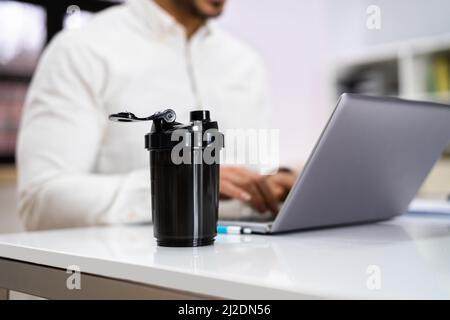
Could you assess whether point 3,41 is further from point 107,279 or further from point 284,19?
point 107,279

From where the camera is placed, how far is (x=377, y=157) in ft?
2.82

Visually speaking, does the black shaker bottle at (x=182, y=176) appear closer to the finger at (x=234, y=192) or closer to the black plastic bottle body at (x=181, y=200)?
the black plastic bottle body at (x=181, y=200)

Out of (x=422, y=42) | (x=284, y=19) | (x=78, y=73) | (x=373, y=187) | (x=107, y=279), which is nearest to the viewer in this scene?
(x=107, y=279)

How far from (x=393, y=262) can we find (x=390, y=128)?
0.30 meters

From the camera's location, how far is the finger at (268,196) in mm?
1001

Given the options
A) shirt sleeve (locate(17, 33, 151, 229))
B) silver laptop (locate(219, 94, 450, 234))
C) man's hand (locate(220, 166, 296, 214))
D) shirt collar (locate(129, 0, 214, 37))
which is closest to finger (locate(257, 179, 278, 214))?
man's hand (locate(220, 166, 296, 214))

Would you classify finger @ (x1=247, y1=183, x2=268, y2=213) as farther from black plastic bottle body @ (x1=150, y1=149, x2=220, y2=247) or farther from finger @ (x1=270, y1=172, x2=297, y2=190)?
black plastic bottle body @ (x1=150, y1=149, x2=220, y2=247)

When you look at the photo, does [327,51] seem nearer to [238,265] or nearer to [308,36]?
[308,36]

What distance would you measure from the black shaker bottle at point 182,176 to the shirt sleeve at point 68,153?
1.55ft

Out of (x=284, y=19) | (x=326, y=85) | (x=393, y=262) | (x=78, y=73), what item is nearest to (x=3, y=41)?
(x=78, y=73)

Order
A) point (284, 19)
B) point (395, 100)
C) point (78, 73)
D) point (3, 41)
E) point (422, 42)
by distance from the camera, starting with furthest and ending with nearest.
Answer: point (284, 19), point (422, 42), point (3, 41), point (78, 73), point (395, 100)

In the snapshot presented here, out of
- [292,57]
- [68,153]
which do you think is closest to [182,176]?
[68,153]

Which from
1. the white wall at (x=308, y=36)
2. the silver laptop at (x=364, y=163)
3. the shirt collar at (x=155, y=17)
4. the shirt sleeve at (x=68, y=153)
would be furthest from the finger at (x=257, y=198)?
the white wall at (x=308, y=36)

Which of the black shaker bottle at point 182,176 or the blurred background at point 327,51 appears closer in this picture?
the black shaker bottle at point 182,176
